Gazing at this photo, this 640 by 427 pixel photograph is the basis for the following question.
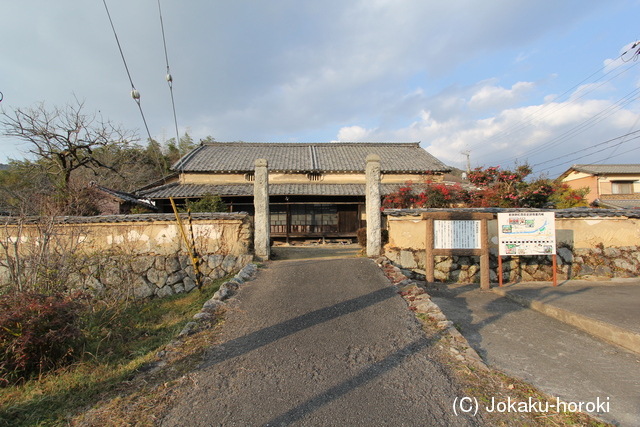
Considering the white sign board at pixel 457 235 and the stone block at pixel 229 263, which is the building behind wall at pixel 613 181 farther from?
the stone block at pixel 229 263

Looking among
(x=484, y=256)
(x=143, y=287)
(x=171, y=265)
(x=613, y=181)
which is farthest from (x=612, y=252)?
(x=613, y=181)

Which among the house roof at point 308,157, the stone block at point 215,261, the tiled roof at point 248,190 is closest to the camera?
the stone block at point 215,261

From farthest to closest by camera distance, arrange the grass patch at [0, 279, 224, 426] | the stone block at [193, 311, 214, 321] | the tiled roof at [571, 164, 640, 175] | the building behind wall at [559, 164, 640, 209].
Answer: the tiled roof at [571, 164, 640, 175]
the building behind wall at [559, 164, 640, 209]
the stone block at [193, 311, 214, 321]
the grass patch at [0, 279, 224, 426]


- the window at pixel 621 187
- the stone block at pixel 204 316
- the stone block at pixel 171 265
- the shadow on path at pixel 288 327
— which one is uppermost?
the window at pixel 621 187

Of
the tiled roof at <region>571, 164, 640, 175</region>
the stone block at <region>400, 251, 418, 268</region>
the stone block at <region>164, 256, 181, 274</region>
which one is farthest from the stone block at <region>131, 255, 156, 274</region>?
the tiled roof at <region>571, 164, 640, 175</region>

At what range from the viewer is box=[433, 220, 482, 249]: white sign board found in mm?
7234

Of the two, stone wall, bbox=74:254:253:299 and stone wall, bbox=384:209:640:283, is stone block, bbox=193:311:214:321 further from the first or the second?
stone wall, bbox=384:209:640:283

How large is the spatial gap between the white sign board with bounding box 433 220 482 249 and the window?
97.3 ft

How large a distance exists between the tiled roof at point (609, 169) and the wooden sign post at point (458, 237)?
28207 millimetres

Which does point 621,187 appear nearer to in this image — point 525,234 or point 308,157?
point 308,157

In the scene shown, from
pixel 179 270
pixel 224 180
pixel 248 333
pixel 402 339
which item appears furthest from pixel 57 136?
pixel 402 339

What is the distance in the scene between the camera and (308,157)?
1914 centimetres

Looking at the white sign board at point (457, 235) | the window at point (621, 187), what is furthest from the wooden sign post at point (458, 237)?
the window at point (621, 187)

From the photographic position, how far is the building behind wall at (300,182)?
1562 cm
